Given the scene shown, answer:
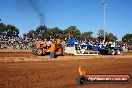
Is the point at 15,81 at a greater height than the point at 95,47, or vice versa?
the point at 95,47

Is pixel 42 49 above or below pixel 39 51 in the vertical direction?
above

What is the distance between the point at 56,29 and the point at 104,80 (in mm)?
62722

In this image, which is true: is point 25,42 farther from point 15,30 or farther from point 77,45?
point 15,30

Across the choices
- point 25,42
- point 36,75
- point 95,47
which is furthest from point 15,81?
point 25,42

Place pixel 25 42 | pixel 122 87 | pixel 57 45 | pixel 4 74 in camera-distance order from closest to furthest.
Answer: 1. pixel 122 87
2. pixel 4 74
3. pixel 57 45
4. pixel 25 42

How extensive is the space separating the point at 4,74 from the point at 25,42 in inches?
831

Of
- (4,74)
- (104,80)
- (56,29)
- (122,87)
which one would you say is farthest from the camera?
(56,29)

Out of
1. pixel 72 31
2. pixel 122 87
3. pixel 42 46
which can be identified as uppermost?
pixel 72 31

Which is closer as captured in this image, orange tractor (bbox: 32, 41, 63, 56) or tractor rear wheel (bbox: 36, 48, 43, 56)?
orange tractor (bbox: 32, 41, 63, 56)

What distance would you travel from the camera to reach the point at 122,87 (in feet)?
31.9

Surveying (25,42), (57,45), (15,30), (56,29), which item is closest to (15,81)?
(57,45)

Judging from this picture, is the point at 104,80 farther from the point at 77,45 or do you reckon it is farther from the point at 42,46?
the point at 77,45

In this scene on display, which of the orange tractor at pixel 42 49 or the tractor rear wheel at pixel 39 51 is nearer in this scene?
the orange tractor at pixel 42 49

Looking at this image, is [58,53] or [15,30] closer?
[58,53]
